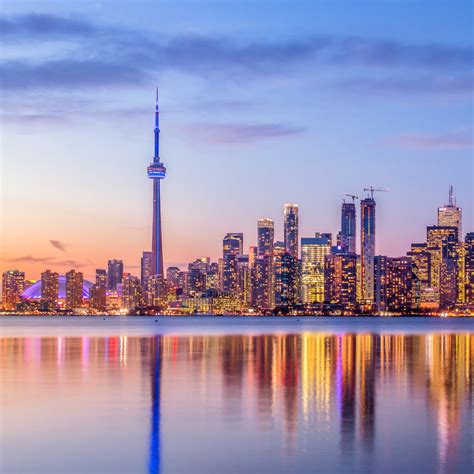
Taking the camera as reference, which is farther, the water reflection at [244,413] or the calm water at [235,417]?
the water reflection at [244,413]

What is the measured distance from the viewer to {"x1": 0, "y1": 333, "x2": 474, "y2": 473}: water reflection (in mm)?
28172

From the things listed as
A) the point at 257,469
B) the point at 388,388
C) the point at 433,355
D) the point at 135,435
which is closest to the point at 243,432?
the point at 135,435

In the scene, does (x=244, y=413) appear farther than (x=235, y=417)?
Yes

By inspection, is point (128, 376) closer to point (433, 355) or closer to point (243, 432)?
point (243, 432)

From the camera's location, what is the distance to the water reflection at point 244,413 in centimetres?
2817

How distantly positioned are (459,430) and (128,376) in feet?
89.7

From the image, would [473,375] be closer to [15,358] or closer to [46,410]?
[46,410]

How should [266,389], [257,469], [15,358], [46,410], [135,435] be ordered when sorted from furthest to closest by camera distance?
[15,358]
[266,389]
[46,410]
[135,435]
[257,469]

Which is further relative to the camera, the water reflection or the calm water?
the water reflection

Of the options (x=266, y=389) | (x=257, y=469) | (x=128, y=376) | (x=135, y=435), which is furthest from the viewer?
(x=128, y=376)

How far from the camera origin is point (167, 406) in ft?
133

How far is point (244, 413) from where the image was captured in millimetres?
38344

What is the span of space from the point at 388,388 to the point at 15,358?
3730 cm

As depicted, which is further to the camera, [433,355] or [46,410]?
[433,355]
